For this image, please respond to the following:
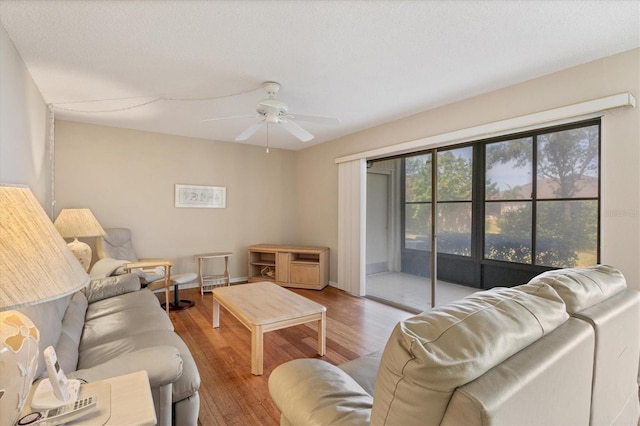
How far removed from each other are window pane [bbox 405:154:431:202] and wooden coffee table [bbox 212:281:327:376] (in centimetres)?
220

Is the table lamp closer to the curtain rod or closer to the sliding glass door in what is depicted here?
the curtain rod

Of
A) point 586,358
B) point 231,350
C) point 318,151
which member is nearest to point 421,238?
point 318,151

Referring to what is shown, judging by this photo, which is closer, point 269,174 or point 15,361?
point 15,361

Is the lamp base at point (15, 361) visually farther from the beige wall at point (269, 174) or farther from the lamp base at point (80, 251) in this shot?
the beige wall at point (269, 174)

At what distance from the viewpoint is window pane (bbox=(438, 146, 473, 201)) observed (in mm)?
4027

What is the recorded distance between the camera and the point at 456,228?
14.8 feet

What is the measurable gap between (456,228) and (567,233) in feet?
4.22

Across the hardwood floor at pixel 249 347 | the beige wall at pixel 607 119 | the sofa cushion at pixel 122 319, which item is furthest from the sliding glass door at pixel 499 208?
the sofa cushion at pixel 122 319

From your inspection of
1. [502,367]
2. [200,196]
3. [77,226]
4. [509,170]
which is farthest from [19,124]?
[509,170]

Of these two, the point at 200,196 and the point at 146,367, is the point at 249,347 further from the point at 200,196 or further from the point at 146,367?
the point at 200,196

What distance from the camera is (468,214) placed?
4582mm

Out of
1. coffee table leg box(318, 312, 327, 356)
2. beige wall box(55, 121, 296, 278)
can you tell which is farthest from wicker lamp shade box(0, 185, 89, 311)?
beige wall box(55, 121, 296, 278)

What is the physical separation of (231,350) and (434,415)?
244 centimetres

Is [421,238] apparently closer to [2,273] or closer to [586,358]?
[586,358]
